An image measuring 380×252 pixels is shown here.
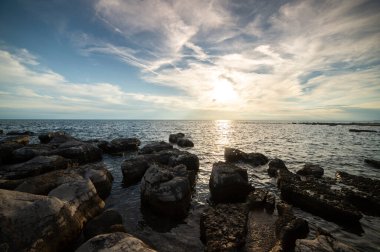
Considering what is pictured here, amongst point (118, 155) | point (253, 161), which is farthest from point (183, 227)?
point (118, 155)

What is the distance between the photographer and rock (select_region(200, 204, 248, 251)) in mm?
6241

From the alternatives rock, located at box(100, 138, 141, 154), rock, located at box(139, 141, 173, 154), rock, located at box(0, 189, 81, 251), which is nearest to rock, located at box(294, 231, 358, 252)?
rock, located at box(0, 189, 81, 251)

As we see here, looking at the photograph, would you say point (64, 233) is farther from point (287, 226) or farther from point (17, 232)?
point (287, 226)

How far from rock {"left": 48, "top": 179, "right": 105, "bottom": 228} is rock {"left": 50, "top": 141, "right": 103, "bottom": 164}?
10846 mm

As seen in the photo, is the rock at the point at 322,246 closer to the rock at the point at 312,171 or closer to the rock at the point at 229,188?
the rock at the point at 229,188

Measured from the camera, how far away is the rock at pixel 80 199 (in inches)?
265

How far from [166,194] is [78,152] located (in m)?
13.1

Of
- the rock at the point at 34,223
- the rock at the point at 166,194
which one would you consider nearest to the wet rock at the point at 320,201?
the rock at the point at 166,194

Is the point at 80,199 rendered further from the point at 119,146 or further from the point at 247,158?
the point at 119,146

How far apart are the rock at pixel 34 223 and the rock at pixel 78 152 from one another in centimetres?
1284

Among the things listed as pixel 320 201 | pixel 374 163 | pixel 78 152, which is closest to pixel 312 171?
pixel 320 201

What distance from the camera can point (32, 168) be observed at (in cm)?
1197

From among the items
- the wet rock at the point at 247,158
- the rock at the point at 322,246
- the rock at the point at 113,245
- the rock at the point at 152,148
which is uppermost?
the rock at the point at 113,245

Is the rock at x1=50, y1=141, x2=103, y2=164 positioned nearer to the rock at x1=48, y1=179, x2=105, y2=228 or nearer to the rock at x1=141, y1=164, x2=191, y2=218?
the rock at x1=48, y1=179, x2=105, y2=228
